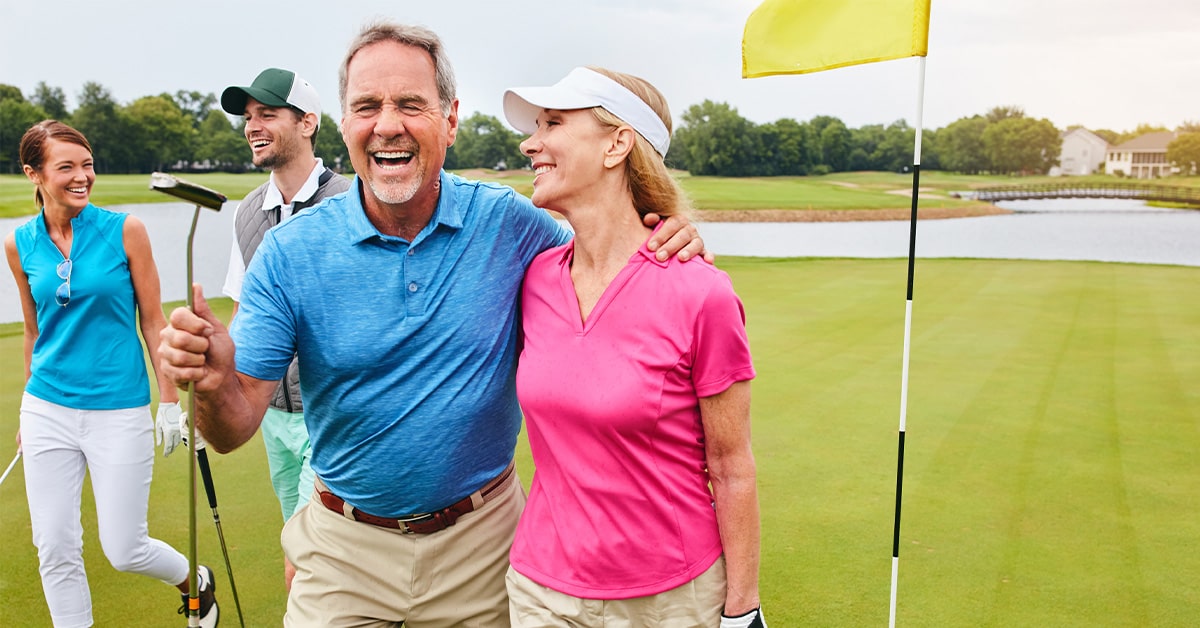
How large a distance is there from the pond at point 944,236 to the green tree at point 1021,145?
6.01m

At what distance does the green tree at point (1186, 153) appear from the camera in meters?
40.3

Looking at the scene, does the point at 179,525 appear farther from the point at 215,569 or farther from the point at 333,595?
the point at 333,595

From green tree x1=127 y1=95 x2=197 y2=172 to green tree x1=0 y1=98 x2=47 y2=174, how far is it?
2.52 metres

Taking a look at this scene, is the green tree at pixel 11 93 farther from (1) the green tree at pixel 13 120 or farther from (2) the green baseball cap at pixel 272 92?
(2) the green baseball cap at pixel 272 92

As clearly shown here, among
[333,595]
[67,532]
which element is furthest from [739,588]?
[67,532]

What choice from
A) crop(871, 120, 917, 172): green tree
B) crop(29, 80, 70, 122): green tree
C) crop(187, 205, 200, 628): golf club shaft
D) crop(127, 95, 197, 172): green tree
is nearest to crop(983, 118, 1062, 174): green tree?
crop(871, 120, 917, 172): green tree

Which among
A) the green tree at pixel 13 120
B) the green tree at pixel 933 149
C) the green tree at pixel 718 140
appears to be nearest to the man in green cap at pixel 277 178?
the green tree at pixel 13 120

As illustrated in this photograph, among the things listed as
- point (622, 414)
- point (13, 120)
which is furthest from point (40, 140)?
point (13, 120)

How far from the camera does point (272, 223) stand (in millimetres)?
3725

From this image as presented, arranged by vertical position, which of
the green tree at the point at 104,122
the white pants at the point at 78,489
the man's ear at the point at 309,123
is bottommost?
the white pants at the point at 78,489

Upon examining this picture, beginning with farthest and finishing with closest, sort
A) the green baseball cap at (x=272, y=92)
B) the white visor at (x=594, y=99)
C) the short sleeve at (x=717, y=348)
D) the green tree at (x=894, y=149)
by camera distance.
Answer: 1. the green tree at (x=894, y=149)
2. the green baseball cap at (x=272, y=92)
3. the white visor at (x=594, y=99)
4. the short sleeve at (x=717, y=348)

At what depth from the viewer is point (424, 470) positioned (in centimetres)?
228

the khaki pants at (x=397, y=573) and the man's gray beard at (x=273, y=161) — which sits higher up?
the man's gray beard at (x=273, y=161)

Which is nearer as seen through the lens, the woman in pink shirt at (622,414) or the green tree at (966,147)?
the woman in pink shirt at (622,414)
